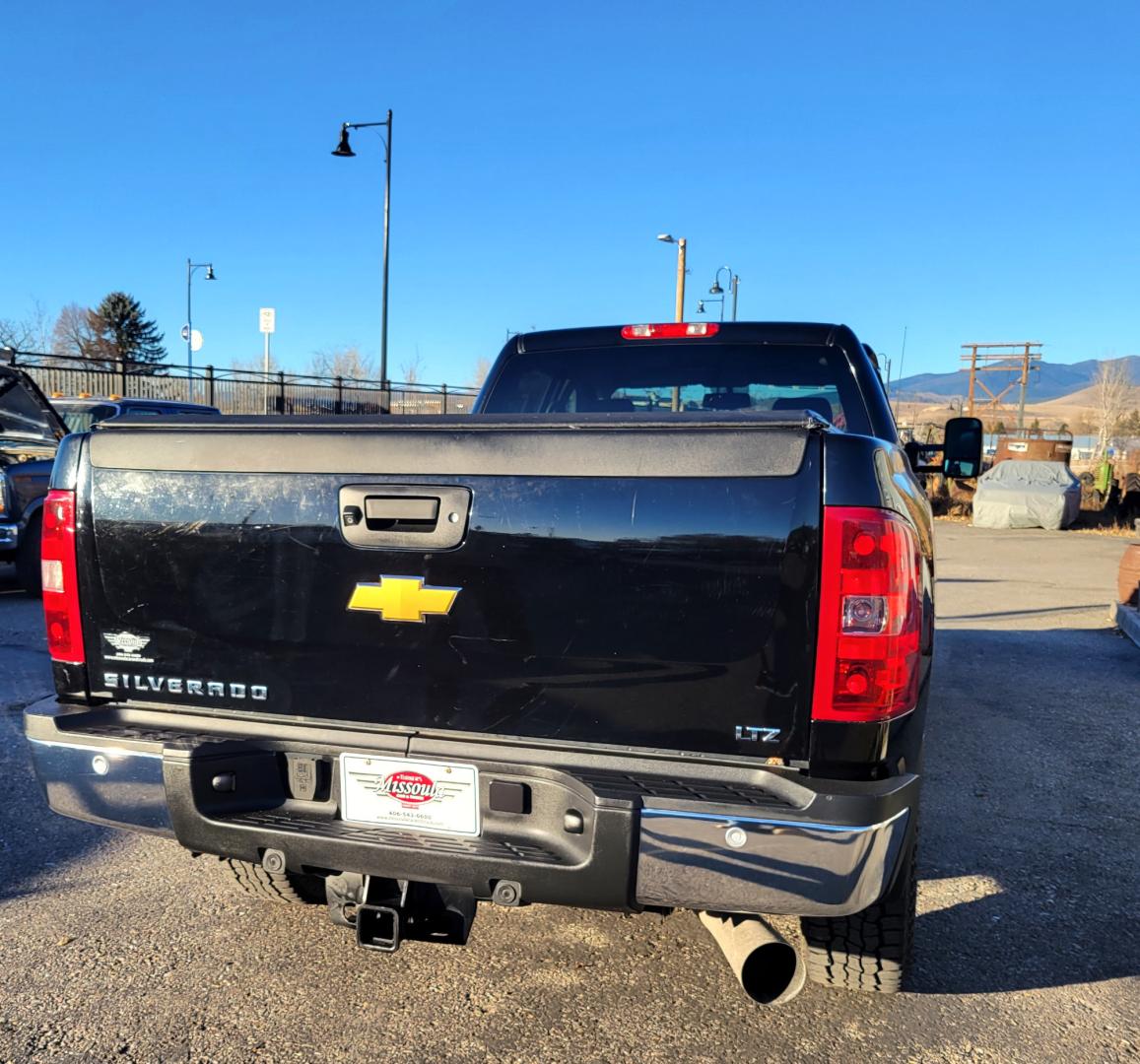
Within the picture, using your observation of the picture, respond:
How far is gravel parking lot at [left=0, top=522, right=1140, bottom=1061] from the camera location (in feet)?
8.64

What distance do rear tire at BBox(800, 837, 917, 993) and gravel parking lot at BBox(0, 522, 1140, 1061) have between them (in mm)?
123

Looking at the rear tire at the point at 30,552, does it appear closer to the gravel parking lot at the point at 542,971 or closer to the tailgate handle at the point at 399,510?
the gravel parking lot at the point at 542,971

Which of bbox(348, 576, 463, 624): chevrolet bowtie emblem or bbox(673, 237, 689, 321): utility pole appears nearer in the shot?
bbox(348, 576, 463, 624): chevrolet bowtie emblem

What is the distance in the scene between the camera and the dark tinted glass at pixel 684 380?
3988 millimetres

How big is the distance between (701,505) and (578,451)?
12.3 inches

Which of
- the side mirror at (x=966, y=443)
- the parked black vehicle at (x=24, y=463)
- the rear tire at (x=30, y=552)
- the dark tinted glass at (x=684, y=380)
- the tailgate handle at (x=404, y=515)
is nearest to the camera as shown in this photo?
the tailgate handle at (x=404, y=515)

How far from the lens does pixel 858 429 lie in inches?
150

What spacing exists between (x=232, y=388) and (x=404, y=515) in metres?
25.1

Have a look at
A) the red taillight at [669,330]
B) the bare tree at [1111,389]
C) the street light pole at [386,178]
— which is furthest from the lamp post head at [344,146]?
the bare tree at [1111,389]

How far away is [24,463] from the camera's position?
8.90 m

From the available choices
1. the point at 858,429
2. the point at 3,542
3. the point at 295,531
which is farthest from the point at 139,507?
the point at 3,542

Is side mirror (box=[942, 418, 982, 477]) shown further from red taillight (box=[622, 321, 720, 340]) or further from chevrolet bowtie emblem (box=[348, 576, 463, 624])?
chevrolet bowtie emblem (box=[348, 576, 463, 624])

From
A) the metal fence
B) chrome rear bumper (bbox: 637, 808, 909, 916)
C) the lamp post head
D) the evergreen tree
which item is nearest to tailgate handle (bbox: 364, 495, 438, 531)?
chrome rear bumper (bbox: 637, 808, 909, 916)

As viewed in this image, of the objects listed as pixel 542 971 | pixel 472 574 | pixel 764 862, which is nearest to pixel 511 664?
pixel 472 574
